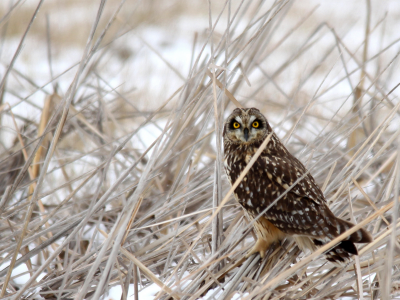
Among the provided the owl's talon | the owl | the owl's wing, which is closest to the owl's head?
the owl

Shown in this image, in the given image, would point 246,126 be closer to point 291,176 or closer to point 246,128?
point 246,128

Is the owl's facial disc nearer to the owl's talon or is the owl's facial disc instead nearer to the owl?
the owl

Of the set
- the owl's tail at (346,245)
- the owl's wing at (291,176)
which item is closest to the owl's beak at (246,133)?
the owl's wing at (291,176)

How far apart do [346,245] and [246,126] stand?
0.76 meters

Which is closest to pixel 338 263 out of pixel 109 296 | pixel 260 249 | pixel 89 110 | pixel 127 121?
pixel 260 249

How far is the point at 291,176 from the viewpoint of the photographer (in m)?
1.92

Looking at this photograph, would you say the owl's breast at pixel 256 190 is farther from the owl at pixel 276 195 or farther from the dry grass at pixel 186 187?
the dry grass at pixel 186 187

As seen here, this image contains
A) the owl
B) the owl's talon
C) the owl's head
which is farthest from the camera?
the owl's head

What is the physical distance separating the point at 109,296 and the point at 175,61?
5.34 metres

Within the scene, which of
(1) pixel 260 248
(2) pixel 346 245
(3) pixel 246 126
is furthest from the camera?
(3) pixel 246 126

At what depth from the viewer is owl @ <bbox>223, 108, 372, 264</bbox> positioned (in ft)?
5.74

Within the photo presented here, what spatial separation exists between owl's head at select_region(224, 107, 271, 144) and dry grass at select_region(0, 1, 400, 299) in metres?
0.07

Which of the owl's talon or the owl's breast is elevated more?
the owl's breast

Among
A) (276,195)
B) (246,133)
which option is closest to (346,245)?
(276,195)
